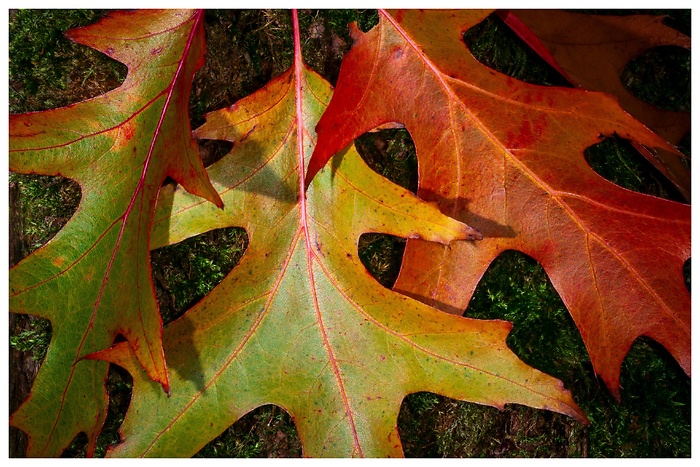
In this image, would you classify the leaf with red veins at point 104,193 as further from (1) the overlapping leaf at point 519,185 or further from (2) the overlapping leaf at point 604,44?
(2) the overlapping leaf at point 604,44

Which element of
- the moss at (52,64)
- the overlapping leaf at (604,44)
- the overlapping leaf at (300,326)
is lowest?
the overlapping leaf at (300,326)

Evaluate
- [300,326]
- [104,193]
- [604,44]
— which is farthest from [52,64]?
[604,44]

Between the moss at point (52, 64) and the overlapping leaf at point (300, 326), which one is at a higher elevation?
the moss at point (52, 64)

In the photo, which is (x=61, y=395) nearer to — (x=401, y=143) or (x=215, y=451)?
(x=215, y=451)

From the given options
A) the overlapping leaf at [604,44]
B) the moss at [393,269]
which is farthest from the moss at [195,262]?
the overlapping leaf at [604,44]

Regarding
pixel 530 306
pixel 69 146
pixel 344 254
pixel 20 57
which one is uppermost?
pixel 20 57

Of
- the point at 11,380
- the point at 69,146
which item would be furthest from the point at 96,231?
the point at 11,380

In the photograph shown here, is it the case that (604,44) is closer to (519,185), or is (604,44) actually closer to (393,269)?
(519,185)
